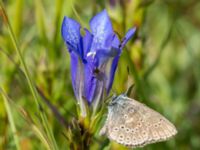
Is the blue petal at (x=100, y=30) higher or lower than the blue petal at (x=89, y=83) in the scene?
higher

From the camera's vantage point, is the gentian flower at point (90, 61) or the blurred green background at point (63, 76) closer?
the gentian flower at point (90, 61)

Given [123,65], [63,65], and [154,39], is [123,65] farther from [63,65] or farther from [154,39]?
[154,39]

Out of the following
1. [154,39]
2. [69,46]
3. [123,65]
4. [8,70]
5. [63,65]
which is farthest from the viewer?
[154,39]

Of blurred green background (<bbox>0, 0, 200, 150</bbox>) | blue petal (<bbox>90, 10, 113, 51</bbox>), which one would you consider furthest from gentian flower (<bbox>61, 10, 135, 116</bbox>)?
blurred green background (<bbox>0, 0, 200, 150</bbox>)

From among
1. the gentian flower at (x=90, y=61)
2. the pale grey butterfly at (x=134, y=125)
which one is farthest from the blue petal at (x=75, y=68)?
the pale grey butterfly at (x=134, y=125)

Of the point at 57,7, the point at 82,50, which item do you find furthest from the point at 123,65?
the point at 82,50

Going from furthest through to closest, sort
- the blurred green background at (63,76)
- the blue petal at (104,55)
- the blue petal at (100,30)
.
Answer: the blurred green background at (63,76), the blue petal at (100,30), the blue petal at (104,55)

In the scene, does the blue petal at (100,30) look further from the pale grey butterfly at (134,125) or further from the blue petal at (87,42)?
the pale grey butterfly at (134,125)

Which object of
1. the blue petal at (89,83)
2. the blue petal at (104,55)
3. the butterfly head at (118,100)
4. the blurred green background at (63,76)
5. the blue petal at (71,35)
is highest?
the blue petal at (71,35)
